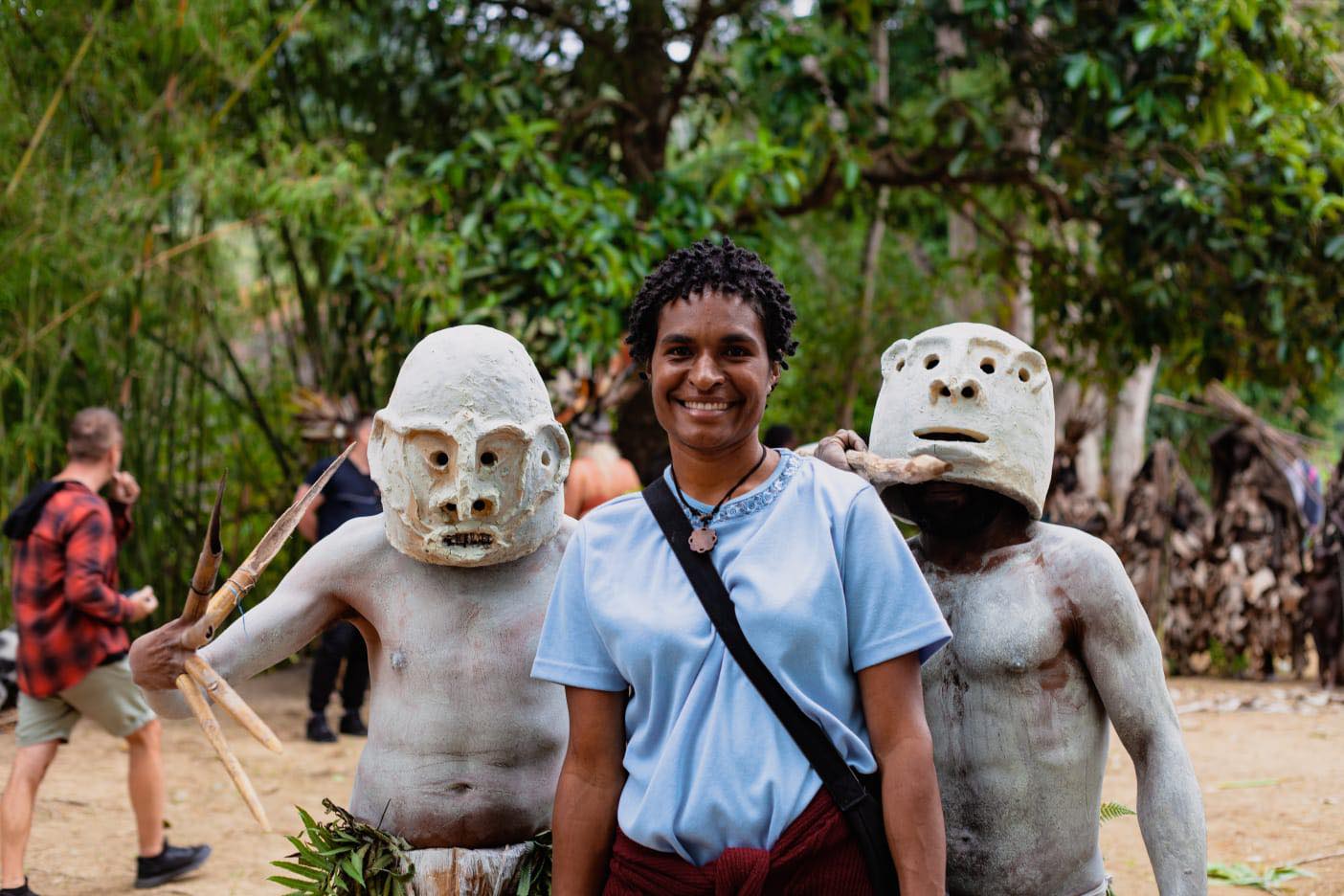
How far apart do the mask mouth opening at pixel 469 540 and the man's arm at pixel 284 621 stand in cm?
23

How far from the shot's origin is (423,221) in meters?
6.64

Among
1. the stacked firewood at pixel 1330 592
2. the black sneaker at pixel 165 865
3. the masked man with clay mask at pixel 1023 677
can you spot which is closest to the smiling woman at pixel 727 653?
the masked man with clay mask at pixel 1023 677

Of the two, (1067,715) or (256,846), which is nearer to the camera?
(1067,715)

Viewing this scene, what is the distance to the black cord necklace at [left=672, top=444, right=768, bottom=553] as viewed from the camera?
2.06 meters

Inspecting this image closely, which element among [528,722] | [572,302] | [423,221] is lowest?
[528,722]

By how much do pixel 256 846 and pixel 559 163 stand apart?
12.1 ft

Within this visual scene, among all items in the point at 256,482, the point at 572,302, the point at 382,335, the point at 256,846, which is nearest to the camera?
the point at 256,846

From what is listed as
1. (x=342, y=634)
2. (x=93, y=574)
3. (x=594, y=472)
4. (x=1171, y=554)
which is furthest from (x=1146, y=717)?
(x=1171, y=554)

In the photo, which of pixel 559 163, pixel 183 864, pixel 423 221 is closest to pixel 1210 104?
pixel 559 163

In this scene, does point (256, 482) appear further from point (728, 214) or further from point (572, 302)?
point (728, 214)

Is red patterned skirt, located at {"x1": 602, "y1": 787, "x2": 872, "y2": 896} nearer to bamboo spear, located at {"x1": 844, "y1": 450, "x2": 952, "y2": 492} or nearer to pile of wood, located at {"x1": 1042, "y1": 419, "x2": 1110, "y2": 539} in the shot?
bamboo spear, located at {"x1": 844, "y1": 450, "x2": 952, "y2": 492}

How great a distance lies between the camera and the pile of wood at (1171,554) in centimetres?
955

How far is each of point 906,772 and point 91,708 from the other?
3.86 meters

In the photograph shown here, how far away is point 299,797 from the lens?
20.2 ft
